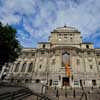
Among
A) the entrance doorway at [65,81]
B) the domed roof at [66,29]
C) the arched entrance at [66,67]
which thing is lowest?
the entrance doorway at [65,81]

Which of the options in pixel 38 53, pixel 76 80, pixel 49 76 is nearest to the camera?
pixel 76 80

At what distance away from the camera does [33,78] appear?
867 inches

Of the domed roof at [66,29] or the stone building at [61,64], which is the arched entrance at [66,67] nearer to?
the stone building at [61,64]

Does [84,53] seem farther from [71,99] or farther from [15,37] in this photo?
[15,37]

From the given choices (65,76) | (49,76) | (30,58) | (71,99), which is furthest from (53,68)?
(71,99)

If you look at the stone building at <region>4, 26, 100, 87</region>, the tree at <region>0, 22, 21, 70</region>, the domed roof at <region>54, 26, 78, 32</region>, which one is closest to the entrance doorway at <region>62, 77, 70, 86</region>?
the stone building at <region>4, 26, 100, 87</region>

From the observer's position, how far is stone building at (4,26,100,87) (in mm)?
20875

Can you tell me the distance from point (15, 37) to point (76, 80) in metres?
19.5

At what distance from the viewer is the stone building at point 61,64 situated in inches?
822

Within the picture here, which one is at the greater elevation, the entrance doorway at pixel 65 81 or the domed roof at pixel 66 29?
the domed roof at pixel 66 29

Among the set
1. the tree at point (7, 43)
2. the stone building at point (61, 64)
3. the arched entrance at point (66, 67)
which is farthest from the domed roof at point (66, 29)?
the tree at point (7, 43)

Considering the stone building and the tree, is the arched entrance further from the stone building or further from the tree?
the tree

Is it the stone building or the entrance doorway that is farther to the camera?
the stone building

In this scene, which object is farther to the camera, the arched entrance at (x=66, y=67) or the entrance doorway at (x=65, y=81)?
the arched entrance at (x=66, y=67)
